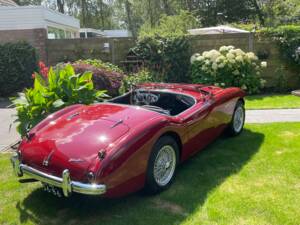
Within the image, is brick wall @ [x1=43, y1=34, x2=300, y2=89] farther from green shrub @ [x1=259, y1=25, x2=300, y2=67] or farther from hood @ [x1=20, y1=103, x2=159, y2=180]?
hood @ [x1=20, y1=103, x2=159, y2=180]

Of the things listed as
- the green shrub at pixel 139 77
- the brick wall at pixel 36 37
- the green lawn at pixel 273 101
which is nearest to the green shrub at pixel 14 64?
the brick wall at pixel 36 37

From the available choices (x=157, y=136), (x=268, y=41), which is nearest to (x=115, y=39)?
(x=268, y=41)

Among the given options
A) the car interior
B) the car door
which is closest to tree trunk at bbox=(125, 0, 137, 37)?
the car interior

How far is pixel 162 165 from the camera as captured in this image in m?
3.53

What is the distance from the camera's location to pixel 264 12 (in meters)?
24.3

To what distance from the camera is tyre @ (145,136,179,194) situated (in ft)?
10.7

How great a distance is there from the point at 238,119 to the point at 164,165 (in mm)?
2278

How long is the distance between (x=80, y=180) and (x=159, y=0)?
1166 inches

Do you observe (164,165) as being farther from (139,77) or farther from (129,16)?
(129,16)

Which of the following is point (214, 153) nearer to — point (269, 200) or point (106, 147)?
point (269, 200)

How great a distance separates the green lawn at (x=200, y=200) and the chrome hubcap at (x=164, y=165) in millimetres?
140

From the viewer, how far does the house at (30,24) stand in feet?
34.7

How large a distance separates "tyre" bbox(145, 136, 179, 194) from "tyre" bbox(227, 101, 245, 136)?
1809mm

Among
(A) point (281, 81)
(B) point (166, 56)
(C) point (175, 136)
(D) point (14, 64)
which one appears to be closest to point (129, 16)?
(D) point (14, 64)
